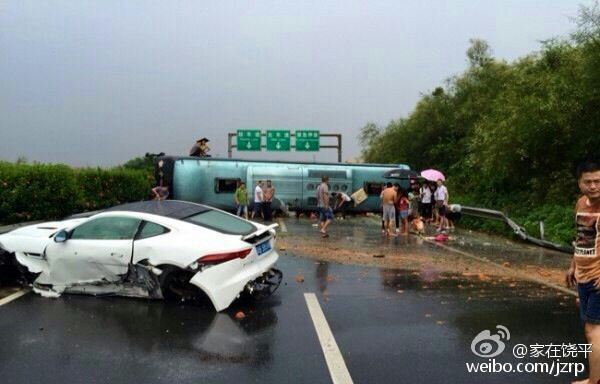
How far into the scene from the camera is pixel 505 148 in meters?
19.9

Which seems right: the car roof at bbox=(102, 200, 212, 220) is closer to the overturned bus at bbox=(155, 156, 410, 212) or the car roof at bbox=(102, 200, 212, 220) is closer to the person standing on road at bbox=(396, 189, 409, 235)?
the person standing on road at bbox=(396, 189, 409, 235)

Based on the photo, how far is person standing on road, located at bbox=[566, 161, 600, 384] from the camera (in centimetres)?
411

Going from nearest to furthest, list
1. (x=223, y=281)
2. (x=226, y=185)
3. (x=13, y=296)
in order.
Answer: (x=223, y=281) → (x=13, y=296) → (x=226, y=185)

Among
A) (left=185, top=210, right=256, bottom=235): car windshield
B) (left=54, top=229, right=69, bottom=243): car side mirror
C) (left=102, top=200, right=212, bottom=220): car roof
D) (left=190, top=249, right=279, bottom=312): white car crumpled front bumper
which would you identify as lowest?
(left=190, top=249, right=279, bottom=312): white car crumpled front bumper

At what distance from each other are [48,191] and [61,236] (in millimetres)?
12524

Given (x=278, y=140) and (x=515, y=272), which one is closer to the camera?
(x=515, y=272)

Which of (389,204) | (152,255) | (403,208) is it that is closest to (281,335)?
(152,255)

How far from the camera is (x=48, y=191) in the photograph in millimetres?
18828

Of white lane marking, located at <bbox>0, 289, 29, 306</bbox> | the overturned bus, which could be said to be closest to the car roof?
white lane marking, located at <bbox>0, 289, 29, 306</bbox>
